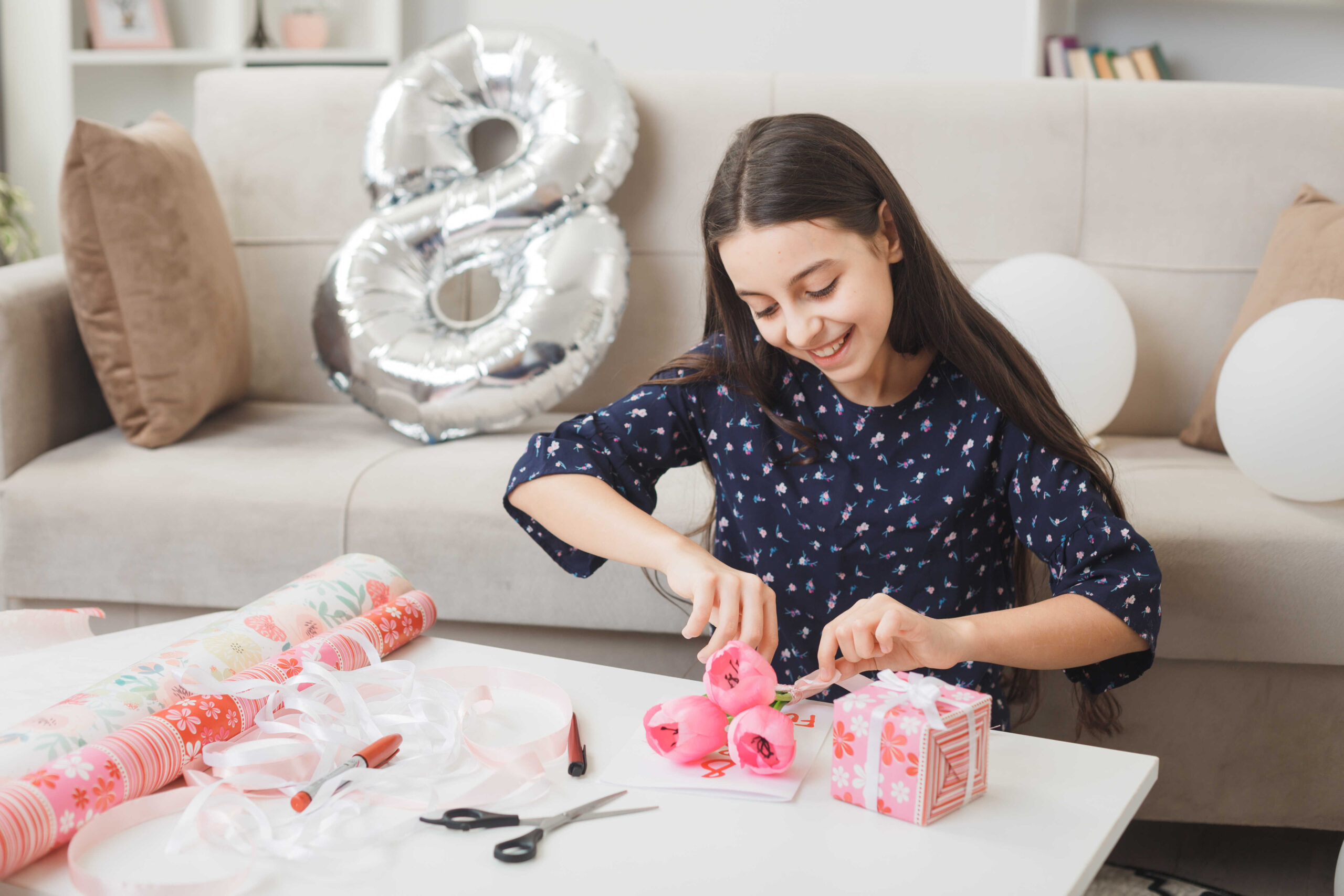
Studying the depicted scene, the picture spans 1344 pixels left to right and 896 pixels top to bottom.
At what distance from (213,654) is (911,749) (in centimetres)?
50

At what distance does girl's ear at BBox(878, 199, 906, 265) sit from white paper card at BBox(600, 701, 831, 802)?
428 mm

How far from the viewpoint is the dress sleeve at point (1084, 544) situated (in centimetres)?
87

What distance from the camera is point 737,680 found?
2.38 feet

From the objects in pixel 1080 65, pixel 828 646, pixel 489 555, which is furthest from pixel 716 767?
pixel 1080 65

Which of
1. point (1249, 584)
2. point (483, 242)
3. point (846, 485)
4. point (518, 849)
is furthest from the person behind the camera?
point (483, 242)

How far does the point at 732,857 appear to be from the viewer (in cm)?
61

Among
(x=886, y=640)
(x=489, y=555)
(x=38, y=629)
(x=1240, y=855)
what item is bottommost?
(x=1240, y=855)

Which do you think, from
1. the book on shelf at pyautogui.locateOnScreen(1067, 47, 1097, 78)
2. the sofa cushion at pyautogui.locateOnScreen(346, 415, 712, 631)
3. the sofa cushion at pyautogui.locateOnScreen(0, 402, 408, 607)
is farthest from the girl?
the book on shelf at pyautogui.locateOnScreen(1067, 47, 1097, 78)

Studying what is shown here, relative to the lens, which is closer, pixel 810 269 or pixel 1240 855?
pixel 810 269

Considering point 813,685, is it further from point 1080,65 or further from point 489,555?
point 1080,65

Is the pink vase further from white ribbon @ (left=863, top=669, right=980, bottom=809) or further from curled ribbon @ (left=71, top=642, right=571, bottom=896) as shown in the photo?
white ribbon @ (left=863, top=669, right=980, bottom=809)

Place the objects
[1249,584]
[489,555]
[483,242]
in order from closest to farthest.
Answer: [1249,584] < [489,555] < [483,242]

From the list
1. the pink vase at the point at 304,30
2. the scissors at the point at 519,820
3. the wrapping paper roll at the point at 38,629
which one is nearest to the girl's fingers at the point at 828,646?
the scissors at the point at 519,820

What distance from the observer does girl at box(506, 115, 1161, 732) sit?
87 centimetres
